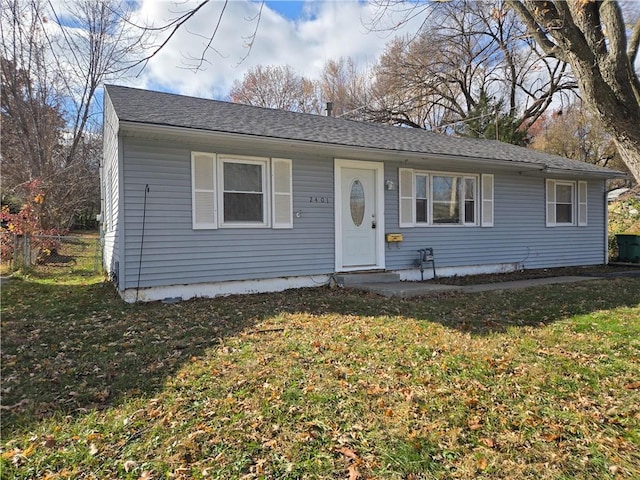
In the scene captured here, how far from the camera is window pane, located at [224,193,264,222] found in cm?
729

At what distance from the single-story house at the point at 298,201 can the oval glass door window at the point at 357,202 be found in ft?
0.09

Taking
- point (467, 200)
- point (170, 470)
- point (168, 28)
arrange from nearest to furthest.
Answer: point (170, 470) → point (168, 28) → point (467, 200)

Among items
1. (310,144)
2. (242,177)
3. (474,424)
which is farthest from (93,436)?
(310,144)

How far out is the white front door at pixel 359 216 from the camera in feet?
27.3

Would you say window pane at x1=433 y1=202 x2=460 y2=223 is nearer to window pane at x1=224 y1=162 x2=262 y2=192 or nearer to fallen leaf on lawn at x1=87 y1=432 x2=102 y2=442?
window pane at x1=224 y1=162 x2=262 y2=192

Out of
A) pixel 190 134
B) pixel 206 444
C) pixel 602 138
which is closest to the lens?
pixel 206 444

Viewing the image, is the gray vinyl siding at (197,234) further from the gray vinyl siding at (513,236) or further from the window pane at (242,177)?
the gray vinyl siding at (513,236)

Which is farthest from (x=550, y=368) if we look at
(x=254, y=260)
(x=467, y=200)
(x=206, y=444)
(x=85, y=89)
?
(x=85, y=89)

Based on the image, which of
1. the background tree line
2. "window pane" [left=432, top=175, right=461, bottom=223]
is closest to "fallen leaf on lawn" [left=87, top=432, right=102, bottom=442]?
the background tree line

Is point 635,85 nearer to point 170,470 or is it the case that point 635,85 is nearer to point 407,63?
point 170,470

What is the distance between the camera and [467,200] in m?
9.83

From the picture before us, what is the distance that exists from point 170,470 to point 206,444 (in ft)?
0.88

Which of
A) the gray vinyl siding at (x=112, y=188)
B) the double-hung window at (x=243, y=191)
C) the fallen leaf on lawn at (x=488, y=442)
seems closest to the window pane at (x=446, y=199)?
the double-hung window at (x=243, y=191)

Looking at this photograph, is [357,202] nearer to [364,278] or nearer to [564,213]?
[364,278]
